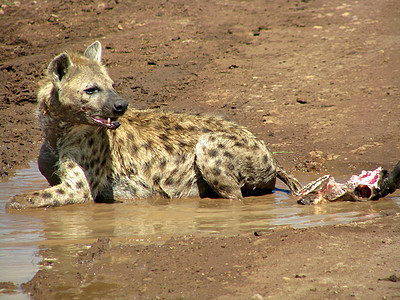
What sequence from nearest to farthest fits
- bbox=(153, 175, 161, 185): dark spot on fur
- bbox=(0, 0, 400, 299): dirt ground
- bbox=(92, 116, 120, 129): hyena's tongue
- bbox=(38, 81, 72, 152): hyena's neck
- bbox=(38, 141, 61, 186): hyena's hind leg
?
bbox=(0, 0, 400, 299): dirt ground
bbox=(92, 116, 120, 129): hyena's tongue
bbox=(38, 81, 72, 152): hyena's neck
bbox=(38, 141, 61, 186): hyena's hind leg
bbox=(153, 175, 161, 185): dark spot on fur

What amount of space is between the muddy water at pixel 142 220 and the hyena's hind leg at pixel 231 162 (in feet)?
0.53

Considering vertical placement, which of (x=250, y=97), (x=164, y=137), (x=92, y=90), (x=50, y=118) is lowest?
(x=250, y=97)

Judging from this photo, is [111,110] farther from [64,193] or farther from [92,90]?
[64,193]

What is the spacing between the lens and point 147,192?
5422 mm

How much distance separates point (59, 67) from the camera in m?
4.91

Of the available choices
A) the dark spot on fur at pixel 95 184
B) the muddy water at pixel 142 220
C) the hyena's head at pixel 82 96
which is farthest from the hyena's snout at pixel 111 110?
the muddy water at pixel 142 220

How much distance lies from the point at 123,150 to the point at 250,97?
3990 mm

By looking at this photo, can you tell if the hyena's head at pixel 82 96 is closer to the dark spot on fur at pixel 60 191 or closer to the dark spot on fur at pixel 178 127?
the dark spot on fur at pixel 60 191

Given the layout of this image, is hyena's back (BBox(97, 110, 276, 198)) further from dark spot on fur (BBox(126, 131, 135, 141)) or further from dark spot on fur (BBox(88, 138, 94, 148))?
dark spot on fur (BBox(88, 138, 94, 148))

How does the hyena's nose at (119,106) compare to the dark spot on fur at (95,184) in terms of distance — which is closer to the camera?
the hyena's nose at (119,106)

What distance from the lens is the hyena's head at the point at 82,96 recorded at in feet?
15.8

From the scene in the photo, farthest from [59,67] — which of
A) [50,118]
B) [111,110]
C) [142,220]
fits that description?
[142,220]

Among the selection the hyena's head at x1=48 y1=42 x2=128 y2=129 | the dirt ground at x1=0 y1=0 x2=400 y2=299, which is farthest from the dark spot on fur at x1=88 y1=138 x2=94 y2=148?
the dirt ground at x1=0 y1=0 x2=400 y2=299

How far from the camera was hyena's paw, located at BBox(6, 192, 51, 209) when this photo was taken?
4.74 metres
